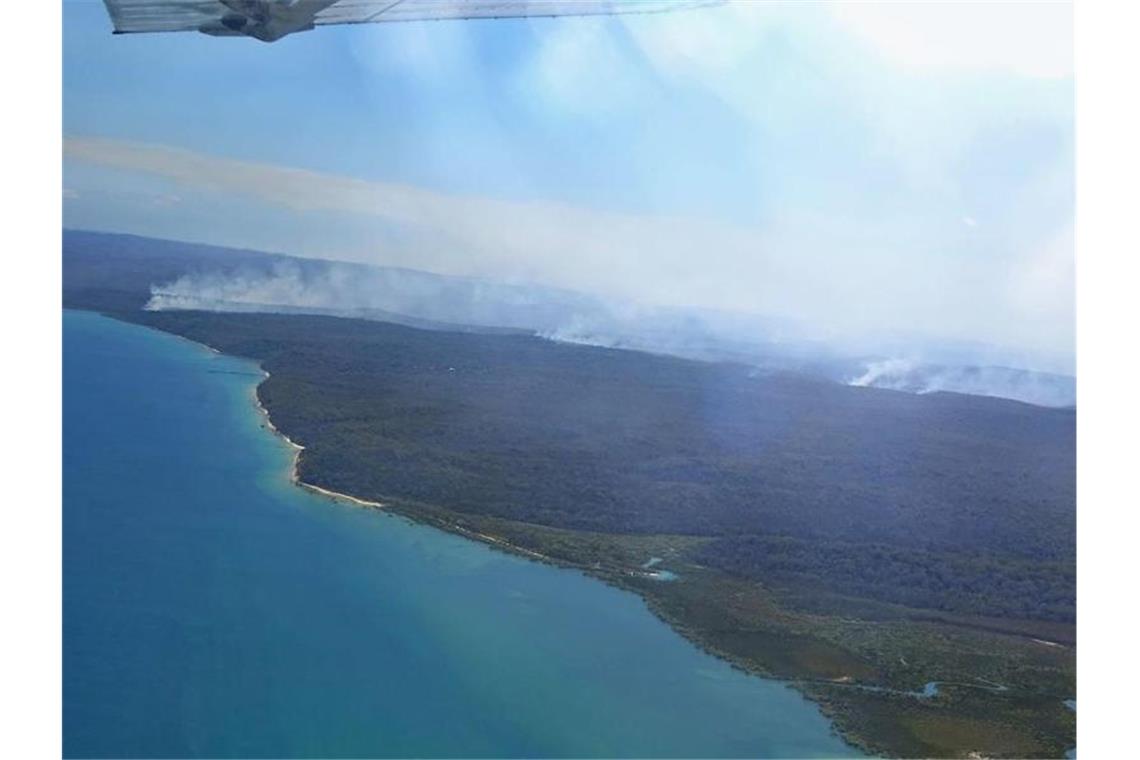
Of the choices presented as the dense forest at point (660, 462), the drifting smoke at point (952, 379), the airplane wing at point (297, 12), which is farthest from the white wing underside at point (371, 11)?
the drifting smoke at point (952, 379)

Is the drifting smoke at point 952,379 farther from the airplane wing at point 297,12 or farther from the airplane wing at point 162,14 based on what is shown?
the airplane wing at point 162,14

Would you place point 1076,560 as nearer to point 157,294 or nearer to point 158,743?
point 158,743

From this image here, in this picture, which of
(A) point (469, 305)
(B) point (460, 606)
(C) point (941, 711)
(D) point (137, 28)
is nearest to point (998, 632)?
(C) point (941, 711)

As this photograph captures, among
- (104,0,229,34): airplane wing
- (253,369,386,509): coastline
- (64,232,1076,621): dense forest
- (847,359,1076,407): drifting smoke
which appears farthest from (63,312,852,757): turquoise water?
(847,359,1076,407): drifting smoke

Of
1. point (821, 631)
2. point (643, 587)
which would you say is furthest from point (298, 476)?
point (821, 631)

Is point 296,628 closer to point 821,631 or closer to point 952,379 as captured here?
point 821,631

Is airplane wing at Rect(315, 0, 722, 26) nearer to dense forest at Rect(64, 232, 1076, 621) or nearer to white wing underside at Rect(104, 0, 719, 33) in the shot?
white wing underside at Rect(104, 0, 719, 33)
